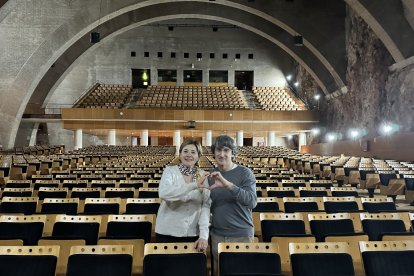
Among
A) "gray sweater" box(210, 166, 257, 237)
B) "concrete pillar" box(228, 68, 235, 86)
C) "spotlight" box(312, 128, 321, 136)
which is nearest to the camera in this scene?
"gray sweater" box(210, 166, 257, 237)

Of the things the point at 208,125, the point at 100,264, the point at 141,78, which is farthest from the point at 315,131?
the point at 100,264

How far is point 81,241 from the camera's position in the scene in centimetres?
414

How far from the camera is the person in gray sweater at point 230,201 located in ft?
11.1

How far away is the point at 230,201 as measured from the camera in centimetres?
346

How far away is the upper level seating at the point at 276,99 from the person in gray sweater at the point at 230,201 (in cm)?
3167

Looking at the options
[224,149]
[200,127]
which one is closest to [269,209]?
[224,149]

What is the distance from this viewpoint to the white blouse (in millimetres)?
3377

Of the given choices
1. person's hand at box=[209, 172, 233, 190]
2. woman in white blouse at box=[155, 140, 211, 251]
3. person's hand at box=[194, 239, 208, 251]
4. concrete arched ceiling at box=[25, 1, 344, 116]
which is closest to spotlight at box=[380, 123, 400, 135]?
concrete arched ceiling at box=[25, 1, 344, 116]

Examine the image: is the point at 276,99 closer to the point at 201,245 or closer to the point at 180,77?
the point at 180,77

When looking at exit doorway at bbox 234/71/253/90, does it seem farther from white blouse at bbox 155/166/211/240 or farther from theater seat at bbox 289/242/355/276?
theater seat at bbox 289/242/355/276

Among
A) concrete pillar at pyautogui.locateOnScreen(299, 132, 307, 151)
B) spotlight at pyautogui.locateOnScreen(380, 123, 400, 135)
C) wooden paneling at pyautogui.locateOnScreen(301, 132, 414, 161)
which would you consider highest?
concrete pillar at pyautogui.locateOnScreen(299, 132, 307, 151)

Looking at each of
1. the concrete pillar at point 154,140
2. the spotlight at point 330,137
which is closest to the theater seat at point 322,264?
the spotlight at point 330,137

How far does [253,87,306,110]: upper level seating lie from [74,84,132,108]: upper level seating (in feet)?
41.3

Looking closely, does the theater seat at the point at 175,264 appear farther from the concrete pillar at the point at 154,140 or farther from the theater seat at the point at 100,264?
the concrete pillar at the point at 154,140
